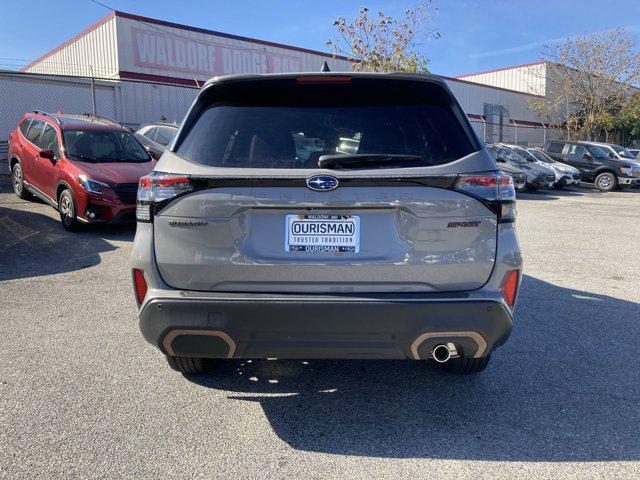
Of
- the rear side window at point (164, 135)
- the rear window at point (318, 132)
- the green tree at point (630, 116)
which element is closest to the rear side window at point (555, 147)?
the green tree at point (630, 116)

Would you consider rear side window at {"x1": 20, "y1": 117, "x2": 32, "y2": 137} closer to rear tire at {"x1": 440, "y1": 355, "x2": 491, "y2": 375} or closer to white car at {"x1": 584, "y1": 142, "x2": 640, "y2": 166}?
rear tire at {"x1": 440, "y1": 355, "x2": 491, "y2": 375}

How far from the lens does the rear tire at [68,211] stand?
8531 millimetres

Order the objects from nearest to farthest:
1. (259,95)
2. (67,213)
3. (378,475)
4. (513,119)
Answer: (378,475)
(259,95)
(67,213)
(513,119)

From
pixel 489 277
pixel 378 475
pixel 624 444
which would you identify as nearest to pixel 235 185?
pixel 489 277

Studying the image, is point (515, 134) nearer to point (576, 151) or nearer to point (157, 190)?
point (576, 151)

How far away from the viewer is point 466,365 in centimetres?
367

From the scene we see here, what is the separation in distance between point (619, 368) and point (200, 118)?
3398mm

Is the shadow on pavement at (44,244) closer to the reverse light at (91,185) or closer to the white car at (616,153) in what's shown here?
the reverse light at (91,185)

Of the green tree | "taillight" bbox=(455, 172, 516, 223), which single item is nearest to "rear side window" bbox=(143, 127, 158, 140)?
"taillight" bbox=(455, 172, 516, 223)

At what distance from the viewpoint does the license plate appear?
274 centimetres

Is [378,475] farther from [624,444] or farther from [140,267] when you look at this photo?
[140,267]

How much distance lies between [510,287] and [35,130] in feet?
33.2

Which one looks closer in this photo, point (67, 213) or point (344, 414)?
point (344, 414)

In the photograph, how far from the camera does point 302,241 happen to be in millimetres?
2746
